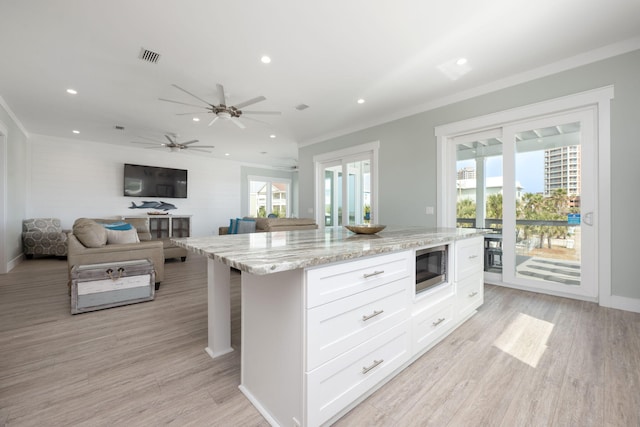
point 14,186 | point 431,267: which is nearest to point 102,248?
point 431,267

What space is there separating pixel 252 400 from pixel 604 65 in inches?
170

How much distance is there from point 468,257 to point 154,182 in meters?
7.45

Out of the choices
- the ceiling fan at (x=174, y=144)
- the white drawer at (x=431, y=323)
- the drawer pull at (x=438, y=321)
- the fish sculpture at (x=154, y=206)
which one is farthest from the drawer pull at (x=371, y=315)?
the fish sculpture at (x=154, y=206)

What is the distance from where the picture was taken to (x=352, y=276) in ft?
4.08

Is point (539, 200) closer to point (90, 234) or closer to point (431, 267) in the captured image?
point (431, 267)

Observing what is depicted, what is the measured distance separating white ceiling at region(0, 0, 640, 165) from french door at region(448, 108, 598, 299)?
745 millimetres

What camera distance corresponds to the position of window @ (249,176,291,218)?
9.30 metres

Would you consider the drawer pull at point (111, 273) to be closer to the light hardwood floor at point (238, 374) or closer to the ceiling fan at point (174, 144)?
the light hardwood floor at point (238, 374)

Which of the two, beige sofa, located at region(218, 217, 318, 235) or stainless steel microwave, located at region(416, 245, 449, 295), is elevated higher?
beige sofa, located at region(218, 217, 318, 235)

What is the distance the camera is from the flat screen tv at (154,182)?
22.2 ft

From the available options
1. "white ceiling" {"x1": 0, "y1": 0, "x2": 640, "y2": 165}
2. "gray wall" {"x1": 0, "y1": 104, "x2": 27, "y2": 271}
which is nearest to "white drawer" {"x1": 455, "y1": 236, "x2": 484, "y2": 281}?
"white ceiling" {"x1": 0, "y1": 0, "x2": 640, "y2": 165}

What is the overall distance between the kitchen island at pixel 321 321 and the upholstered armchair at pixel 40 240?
5597 mm

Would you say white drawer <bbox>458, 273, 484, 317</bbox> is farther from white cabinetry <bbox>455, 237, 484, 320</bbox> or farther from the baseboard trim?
the baseboard trim

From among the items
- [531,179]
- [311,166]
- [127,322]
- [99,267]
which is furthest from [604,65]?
[99,267]
